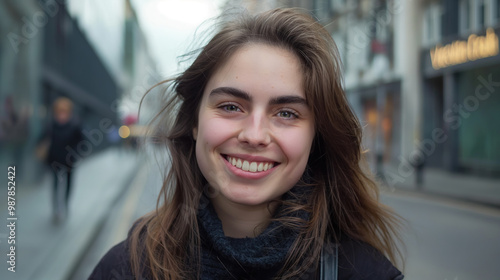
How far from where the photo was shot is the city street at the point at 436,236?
3104 millimetres

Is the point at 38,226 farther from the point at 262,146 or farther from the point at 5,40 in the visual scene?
the point at 262,146

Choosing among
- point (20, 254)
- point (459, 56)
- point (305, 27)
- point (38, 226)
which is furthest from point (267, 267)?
point (459, 56)

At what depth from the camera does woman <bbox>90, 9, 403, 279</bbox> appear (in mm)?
1222

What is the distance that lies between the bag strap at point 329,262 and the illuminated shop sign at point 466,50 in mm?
11979

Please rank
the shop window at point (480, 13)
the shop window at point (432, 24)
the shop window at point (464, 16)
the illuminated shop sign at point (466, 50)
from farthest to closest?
the shop window at point (432, 24) → the shop window at point (464, 16) → the shop window at point (480, 13) → the illuminated shop sign at point (466, 50)

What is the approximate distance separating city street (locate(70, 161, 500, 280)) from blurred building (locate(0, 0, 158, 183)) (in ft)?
4.89

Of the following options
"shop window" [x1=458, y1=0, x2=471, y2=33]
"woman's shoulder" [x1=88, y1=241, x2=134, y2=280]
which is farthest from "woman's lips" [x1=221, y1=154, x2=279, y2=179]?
"shop window" [x1=458, y1=0, x2=471, y2=33]

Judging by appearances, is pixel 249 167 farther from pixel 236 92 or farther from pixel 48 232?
pixel 48 232

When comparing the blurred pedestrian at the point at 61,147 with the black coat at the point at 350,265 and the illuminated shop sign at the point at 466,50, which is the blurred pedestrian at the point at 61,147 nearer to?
the black coat at the point at 350,265

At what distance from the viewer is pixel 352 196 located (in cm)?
141

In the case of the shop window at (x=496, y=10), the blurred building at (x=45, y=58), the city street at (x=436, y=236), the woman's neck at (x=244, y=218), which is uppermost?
the shop window at (x=496, y=10)

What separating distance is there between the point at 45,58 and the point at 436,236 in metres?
7.57

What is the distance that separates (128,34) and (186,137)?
5.06m

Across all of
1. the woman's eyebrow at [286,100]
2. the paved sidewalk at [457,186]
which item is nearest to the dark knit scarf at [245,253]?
the woman's eyebrow at [286,100]
